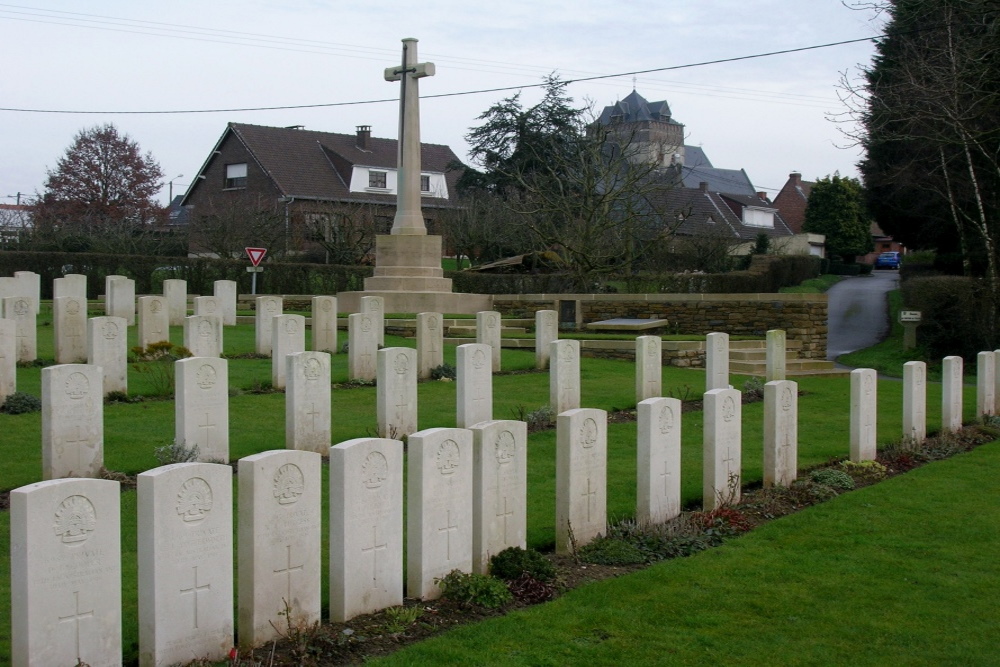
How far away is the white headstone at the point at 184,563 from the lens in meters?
4.27

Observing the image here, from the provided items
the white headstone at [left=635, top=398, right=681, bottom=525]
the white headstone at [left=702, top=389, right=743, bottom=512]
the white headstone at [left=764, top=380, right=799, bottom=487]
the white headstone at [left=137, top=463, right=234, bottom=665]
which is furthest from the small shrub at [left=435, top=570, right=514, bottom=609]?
the white headstone at [left=764, top=380, right=799, bottom=487]

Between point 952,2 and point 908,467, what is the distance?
34.0 ft

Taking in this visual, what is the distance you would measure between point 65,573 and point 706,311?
17748 millimetres

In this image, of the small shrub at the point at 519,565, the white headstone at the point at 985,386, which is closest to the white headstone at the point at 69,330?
the small shrub at the point at 519,565

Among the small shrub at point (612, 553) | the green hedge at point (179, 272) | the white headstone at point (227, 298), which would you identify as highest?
the green hedge at point (179, 272)

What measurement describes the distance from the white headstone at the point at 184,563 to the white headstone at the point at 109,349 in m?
7.01

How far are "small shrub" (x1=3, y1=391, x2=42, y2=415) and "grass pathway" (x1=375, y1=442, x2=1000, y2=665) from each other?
6958mm

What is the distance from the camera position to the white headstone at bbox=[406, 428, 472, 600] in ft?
17.9

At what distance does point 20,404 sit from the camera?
10.3 m

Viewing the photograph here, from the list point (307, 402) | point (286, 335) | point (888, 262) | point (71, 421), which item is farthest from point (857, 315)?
point (888, 262)

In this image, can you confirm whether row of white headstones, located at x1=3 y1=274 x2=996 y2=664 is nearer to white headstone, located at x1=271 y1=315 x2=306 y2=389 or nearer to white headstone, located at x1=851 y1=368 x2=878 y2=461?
white headstone, located at x1=851 y1=368 x2=878 y2=461

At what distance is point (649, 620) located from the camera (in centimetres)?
536

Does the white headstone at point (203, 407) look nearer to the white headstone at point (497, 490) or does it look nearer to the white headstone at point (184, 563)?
the white headstone at point (497, 490)

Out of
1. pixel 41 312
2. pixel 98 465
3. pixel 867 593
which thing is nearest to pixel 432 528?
pixel 867 593
